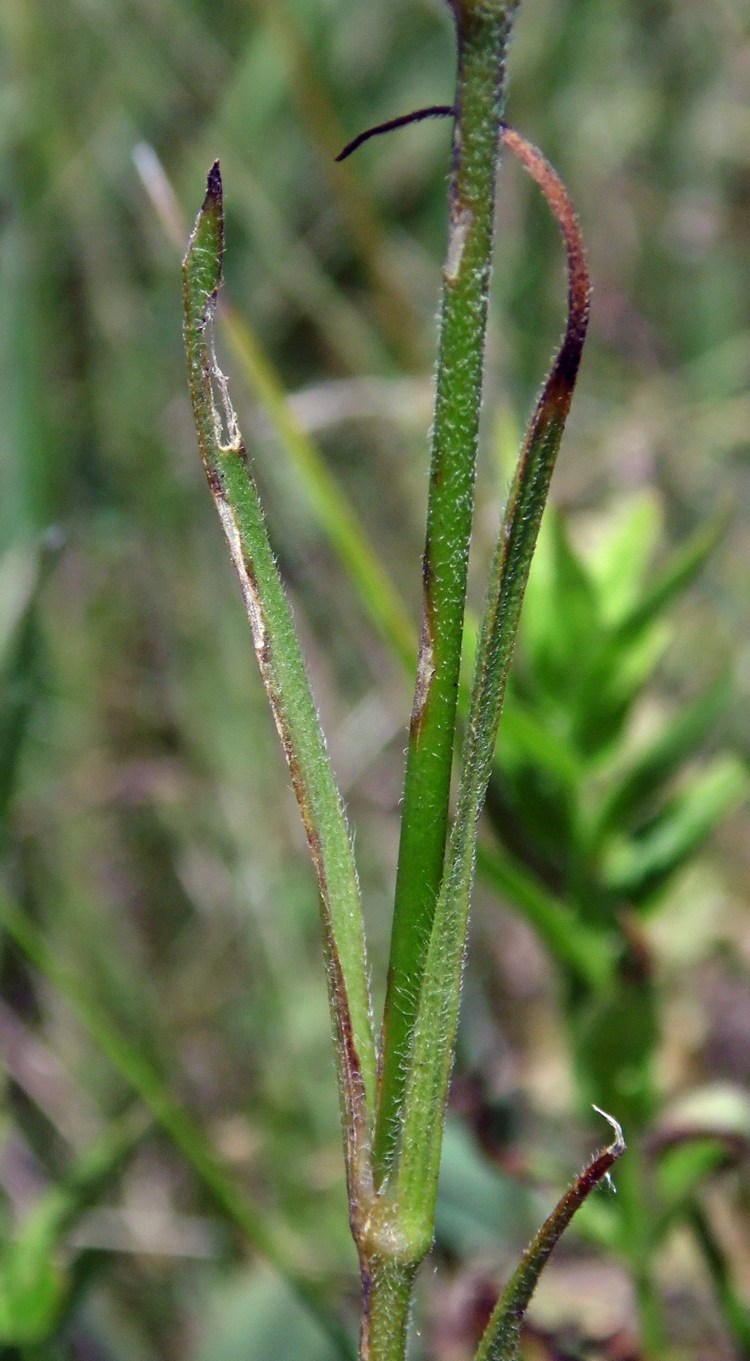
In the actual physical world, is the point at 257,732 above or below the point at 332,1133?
above

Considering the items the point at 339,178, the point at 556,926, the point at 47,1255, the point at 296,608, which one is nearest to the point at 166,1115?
the point at 47,1255

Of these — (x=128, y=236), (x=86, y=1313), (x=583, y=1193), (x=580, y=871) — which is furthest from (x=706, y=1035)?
(x=128, y=236)

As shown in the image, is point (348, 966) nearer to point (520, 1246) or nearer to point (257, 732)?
point (520, 1246)

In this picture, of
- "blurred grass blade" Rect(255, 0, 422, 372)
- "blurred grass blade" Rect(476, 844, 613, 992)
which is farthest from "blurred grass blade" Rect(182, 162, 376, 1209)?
"blurred grass blade" Rect(255, 0, 422, 372)

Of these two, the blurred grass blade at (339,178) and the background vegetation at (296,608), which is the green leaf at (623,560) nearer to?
the background vegetation at (296,608)

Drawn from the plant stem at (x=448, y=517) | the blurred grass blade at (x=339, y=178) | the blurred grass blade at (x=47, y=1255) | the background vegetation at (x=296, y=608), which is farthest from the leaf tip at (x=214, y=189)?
the blurred grass blade at (x=339, y=178)

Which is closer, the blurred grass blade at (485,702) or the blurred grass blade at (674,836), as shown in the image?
the blurred grass blade at (485,702)

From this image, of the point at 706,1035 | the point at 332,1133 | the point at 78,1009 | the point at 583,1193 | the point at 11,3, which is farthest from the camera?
the point at 11,3
